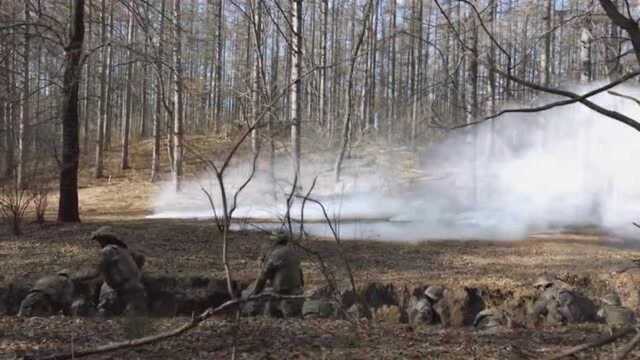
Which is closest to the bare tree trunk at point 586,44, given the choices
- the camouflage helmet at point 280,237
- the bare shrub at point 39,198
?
the camouflage helmet at point 280,237

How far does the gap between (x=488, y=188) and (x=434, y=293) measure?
16215mm

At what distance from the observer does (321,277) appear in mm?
9734

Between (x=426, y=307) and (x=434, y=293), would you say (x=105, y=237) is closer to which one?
(x=426, y=307)

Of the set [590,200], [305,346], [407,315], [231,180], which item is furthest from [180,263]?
[590,200]

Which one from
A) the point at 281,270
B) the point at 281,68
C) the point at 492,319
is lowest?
the point at 492,319

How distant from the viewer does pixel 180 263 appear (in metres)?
10.4

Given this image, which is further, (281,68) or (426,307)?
(281,68)

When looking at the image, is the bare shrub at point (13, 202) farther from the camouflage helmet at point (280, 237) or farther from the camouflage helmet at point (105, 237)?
the camouflage helmet at point (280, 237)

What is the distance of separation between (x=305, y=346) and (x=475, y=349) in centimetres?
134

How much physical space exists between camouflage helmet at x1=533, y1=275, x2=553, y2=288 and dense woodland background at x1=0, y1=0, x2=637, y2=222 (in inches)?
96.5

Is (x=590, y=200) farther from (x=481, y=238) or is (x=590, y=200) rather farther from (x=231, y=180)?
(x=231, y=180)

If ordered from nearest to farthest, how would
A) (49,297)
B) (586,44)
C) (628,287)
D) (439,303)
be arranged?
(49,297), (439,303), (628,287), (586,44)

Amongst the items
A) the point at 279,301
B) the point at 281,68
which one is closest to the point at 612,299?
the point at 279,301

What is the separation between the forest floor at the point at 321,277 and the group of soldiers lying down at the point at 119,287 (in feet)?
2.30
